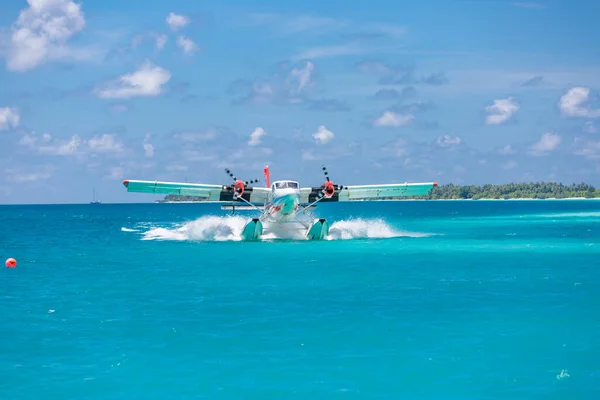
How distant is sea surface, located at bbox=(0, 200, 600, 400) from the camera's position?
11078 millimetres

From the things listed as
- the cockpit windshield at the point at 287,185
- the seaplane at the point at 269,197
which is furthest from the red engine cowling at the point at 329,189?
the cockpit windshield at the point at 287,185

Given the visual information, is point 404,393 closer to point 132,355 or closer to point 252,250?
point 132,355

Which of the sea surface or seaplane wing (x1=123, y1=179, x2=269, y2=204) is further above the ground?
seaplane wing (x1=123, y1=179, x2=269, y2=204)

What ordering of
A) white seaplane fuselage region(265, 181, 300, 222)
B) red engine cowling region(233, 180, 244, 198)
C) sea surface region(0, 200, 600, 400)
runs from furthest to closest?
red engine cowling region(233, 180, 244, 198)
white seaplane fuselage region(265, 181, 300, 222)
sea surface region(0, 200, 600, 400)

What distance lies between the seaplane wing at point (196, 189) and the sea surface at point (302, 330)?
492 inches

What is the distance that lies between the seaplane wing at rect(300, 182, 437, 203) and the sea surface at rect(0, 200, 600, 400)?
1374 centimetres

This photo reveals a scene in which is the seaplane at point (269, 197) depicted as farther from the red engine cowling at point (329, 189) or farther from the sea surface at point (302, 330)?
the sea surface at point (302, 330)

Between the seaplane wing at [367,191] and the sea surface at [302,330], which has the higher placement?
the seaplane wing at [367,191]

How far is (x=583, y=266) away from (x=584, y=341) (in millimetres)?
14197

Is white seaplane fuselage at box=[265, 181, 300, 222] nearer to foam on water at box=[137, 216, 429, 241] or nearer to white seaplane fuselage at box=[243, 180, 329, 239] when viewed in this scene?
white seaplane fuselage at box=[243, 180, 329, 239]

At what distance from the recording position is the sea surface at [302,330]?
11078 mm

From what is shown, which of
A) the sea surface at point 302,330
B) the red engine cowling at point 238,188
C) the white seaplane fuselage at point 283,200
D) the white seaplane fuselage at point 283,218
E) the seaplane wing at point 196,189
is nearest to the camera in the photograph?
the sea surface at point 302,330

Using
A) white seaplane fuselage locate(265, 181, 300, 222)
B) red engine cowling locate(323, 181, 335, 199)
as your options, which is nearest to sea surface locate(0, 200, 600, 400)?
white seaplane fuselage locate(265, 181, 300, 222)

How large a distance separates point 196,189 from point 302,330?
2841 centimetres
